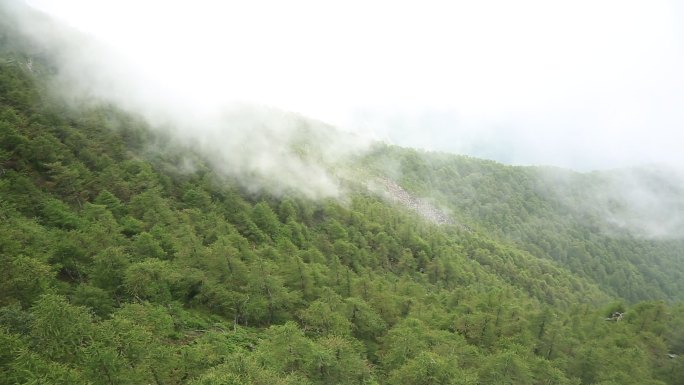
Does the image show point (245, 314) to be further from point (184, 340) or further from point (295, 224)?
point (295, 224)

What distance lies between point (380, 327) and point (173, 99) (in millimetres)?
135056

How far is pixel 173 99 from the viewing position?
156500mm

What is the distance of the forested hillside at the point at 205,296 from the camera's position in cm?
3381

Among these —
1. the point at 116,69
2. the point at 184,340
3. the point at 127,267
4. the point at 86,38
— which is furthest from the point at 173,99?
the point at 184,340

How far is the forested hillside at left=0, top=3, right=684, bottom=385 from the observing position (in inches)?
1331

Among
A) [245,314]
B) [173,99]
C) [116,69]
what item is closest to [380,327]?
[245,314]

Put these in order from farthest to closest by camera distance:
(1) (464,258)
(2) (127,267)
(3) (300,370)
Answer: (1) (464,258)
(2) (127,267)
(3) (300,370)

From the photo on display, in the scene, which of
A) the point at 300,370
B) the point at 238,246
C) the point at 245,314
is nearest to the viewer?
the point at 300,370

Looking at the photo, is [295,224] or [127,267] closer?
[127,267]

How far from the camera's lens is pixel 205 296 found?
195 feet

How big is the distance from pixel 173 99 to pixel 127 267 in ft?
398

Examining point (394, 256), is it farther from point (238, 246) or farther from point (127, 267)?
point (127, 267)

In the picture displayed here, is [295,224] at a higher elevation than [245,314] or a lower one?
higher

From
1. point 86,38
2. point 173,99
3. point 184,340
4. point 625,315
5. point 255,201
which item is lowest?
point 184,340
